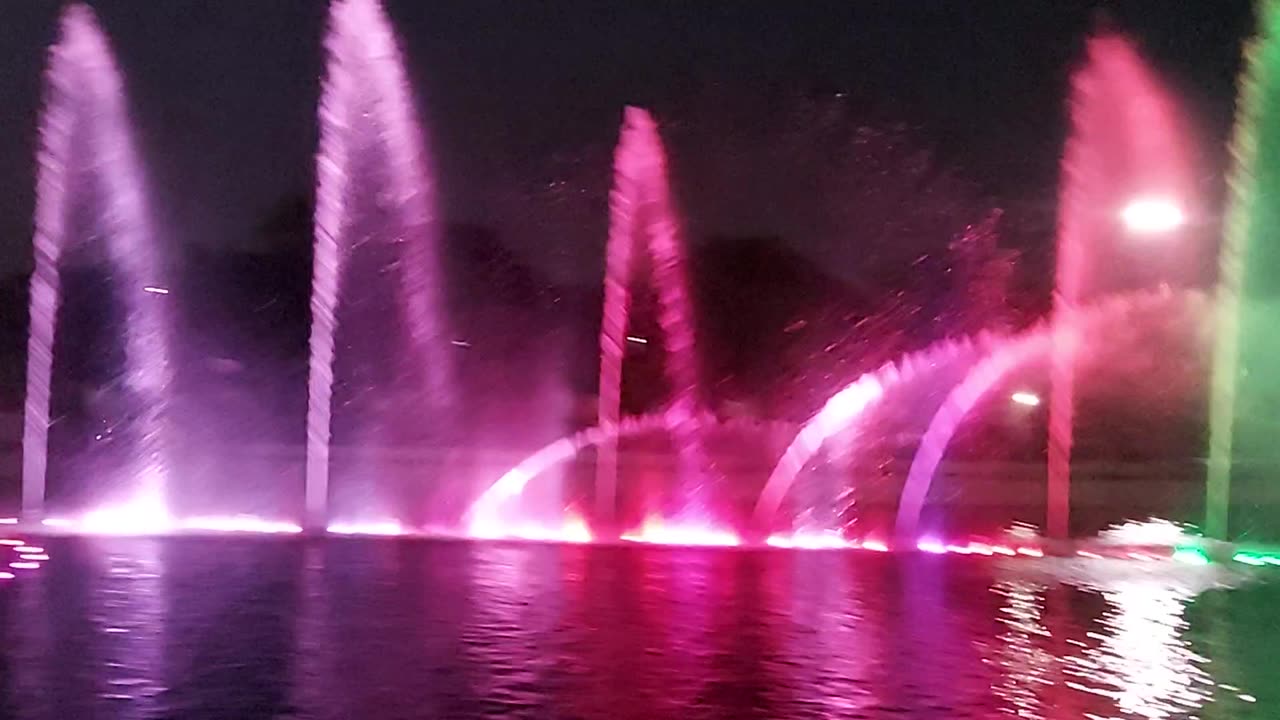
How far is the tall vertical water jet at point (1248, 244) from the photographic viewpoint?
62.2 ft

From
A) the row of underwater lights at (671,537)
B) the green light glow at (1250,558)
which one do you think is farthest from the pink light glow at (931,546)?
the green light glow at (1250,558)

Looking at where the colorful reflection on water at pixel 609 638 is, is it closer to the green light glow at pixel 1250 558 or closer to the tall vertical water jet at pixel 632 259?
the green light glow at pixel 1250 558

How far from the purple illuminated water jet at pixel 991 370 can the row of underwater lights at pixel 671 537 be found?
5.51ft

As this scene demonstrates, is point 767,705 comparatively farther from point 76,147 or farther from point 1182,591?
point 76,147

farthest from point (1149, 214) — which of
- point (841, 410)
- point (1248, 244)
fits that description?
point (841, 410)

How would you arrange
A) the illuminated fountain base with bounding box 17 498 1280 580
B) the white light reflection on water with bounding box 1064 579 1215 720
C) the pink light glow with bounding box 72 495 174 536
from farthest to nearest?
the illuminated fountain base with bounding box 17 498 1280 580 < the pink light glow with bounding box 72 495 174 536 < the white light reflection on water with bounding box 1064 579 1215 720

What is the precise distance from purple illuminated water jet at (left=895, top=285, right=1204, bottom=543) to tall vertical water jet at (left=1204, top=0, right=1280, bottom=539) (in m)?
1.80

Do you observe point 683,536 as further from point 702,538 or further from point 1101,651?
point 1101,651

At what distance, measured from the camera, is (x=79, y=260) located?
2480 cm

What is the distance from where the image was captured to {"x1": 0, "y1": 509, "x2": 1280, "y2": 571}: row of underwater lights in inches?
658

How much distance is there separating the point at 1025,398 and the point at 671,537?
9724 mm

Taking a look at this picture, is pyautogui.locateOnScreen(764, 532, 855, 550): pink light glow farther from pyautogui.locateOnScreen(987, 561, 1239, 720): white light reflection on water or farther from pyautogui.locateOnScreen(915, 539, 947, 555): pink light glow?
pyautogui.locateOnScreen(987, 561, 1239, 720): white light reflection on water

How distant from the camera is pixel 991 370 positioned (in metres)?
22.5

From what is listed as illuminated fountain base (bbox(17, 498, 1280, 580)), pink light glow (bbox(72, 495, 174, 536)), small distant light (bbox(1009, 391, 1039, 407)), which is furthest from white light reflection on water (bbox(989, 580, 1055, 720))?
small distant light (bbox(1009, 391, 1039, 407))
